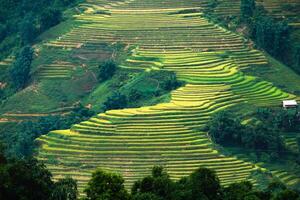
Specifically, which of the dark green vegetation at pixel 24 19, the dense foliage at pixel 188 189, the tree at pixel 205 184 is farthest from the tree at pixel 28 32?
the tree at pixel 205 184

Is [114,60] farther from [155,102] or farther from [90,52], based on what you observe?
[155,102]

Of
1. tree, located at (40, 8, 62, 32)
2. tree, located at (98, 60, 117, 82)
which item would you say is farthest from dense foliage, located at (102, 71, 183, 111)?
tree, located at (40, 8, 62, 32)

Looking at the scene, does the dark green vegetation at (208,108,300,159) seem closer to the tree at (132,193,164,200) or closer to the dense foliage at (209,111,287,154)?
the dense foliage at (209,111,287,154)

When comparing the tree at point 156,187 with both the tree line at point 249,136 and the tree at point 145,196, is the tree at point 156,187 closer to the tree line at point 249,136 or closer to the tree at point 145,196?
the tree at point 145,196

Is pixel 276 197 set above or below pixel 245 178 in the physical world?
above

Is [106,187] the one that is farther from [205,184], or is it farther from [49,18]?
[49,18]

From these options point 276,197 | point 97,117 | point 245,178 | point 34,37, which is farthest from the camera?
point 34,37

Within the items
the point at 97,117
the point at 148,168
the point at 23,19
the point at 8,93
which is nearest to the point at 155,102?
the point at 97,117
